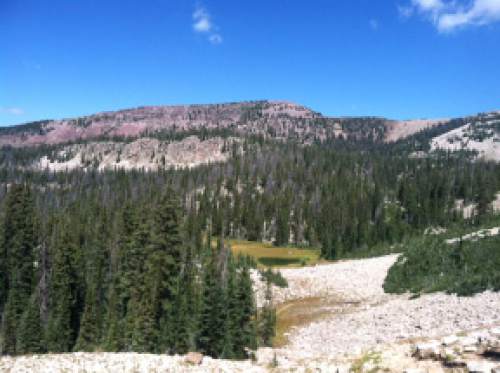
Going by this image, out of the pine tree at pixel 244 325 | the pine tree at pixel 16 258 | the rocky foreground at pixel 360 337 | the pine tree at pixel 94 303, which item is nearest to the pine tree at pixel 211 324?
the pine tree at pixel 244 325

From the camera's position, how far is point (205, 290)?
37.8 meters

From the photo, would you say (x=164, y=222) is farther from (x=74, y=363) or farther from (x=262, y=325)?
(x=74, y=363)

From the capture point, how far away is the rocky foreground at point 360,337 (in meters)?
16.9

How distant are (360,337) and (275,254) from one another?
68152 millimetres

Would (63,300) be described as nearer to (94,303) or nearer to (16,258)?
(94,303)

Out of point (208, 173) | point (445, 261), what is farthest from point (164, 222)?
point (208, 173)

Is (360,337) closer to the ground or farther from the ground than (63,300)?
closer to the ground

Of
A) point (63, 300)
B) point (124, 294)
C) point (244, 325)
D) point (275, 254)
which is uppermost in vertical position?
point (124, 294)

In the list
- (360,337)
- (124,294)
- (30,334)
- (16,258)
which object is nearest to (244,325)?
(360,337)

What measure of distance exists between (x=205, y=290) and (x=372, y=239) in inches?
2937

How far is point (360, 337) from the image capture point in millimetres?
36250

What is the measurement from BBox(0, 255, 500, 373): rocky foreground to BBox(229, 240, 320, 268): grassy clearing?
13664 millimetres

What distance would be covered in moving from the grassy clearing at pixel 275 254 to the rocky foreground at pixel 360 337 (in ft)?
44.8

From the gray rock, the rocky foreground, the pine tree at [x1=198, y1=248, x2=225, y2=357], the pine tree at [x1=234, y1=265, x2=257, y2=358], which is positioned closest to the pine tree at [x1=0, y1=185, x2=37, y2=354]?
the pine tree at [x1=198, y1=248, x2=225, y2=357]
